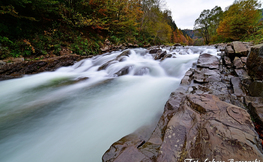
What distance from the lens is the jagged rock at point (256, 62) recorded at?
94.3 inches

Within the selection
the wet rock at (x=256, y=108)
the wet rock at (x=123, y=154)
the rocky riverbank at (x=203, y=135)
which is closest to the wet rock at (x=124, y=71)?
the rocky riverbank at (x=203, y=135)

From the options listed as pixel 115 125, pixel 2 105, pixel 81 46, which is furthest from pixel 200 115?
pixel 81 46

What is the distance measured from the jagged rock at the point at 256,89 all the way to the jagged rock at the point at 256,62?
0.34 m

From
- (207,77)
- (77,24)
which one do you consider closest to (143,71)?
(207,77)

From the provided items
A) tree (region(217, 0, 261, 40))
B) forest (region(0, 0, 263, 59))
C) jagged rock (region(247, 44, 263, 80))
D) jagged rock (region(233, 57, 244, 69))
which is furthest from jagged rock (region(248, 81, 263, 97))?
tree (region(217, 0, 261, 40))

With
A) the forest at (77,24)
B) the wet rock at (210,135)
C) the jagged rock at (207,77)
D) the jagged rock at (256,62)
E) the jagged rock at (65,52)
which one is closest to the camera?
the wet rock at (210,135)

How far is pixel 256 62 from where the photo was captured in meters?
2.51

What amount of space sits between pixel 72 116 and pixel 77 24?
418 inches

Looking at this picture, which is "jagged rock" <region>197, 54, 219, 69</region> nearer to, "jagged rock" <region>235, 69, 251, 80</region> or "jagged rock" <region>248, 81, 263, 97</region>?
"jagged rock" <region>235, 69, 251, 80</region>

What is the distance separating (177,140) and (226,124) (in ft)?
1.96

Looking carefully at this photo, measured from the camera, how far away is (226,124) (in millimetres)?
1215

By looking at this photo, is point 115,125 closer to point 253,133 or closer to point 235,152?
point 235,152

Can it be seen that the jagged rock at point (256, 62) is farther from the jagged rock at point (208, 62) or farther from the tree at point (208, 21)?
the tree at point (208, 21)

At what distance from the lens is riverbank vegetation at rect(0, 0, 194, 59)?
6.71 m
